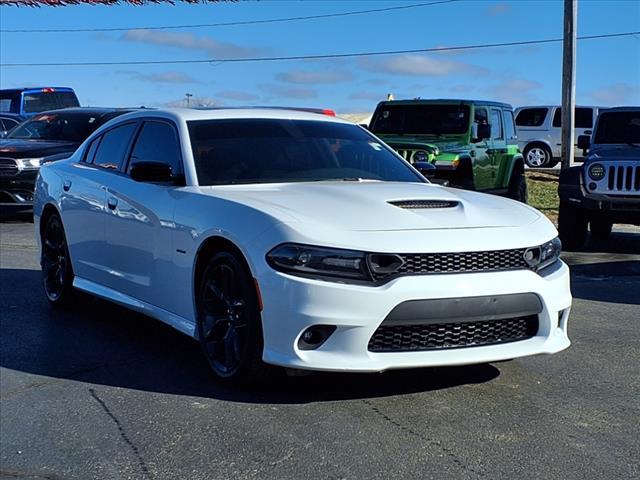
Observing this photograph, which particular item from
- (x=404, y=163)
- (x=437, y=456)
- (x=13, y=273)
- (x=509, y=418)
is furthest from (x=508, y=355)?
(x=13, y=273)

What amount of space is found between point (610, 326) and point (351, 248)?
9.98 feet

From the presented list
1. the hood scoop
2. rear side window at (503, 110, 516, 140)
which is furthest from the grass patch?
the hood scoop

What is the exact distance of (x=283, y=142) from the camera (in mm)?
5859

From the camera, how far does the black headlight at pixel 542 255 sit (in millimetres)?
4586

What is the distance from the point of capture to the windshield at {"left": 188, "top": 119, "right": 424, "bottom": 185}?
218 inches

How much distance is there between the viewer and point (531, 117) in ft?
86.5

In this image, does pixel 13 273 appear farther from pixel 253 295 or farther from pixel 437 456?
pixel 437 456

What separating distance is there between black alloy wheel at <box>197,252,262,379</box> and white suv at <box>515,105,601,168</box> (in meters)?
22.2

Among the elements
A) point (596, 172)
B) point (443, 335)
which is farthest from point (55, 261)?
point (596, 172)

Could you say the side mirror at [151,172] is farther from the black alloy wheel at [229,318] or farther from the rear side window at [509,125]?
the rear side window at [509,125]

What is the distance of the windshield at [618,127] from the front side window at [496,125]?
276cm

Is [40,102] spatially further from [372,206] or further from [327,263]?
[327,263]

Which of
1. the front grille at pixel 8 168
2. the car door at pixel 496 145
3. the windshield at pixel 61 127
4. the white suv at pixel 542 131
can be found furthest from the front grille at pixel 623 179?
the white suv at pixel 542 131

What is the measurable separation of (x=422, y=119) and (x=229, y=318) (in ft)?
31.8
